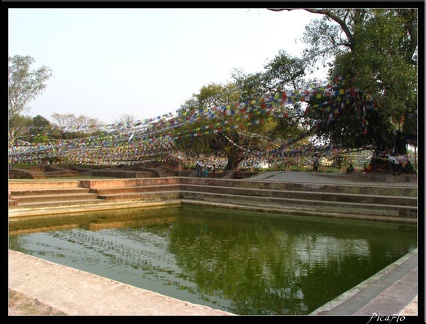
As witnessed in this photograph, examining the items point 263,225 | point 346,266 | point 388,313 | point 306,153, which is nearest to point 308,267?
point 346,266

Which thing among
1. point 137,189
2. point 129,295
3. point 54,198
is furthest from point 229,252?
point 137,189

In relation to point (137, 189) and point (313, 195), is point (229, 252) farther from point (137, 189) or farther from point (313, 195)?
point (137, 189)

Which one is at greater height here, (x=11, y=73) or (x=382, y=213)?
(x=11, y=73)

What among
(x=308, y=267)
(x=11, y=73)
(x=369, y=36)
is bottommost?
(x=308, y=267)

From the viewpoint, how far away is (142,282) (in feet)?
17.8

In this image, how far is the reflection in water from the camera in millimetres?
5121

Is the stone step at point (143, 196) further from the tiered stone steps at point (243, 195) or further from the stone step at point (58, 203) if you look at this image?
the stone step at point (58, 203)

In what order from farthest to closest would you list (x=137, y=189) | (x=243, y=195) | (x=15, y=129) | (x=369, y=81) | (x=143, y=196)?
1. (x=15, y=129)
2. (x=137, y=189)
3. (x=143, y=196)
4. (x=243, y=195)
5. (x=369, y=81)

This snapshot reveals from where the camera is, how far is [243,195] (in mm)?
13672

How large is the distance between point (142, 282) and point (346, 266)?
3.41 meters

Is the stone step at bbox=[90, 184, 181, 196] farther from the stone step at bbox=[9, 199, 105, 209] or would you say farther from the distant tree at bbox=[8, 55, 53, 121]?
the distant tree at bbox=[8, 55, 53, 121]

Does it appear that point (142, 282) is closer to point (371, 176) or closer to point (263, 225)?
point (263, 225)

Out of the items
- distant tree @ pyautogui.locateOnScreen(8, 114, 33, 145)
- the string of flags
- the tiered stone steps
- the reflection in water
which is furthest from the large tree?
distant tree @ pyautogui.locateOnScreen(8, 114, 33, 145)

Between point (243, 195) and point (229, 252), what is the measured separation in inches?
256
